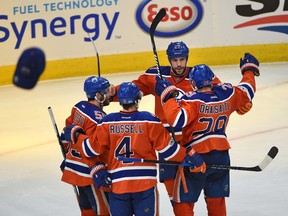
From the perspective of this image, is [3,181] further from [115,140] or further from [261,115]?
[261,115]

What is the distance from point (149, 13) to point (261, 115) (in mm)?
2404

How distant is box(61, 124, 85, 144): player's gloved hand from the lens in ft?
13.1

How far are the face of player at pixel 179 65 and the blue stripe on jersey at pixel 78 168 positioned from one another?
2.61ft

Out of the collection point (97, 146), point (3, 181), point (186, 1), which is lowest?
point (3, 181)

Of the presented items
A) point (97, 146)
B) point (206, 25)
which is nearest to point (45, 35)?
point (206, 25)

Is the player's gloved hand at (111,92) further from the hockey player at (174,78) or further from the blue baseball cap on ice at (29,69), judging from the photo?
the blue baseball cap on ice at (29,69)

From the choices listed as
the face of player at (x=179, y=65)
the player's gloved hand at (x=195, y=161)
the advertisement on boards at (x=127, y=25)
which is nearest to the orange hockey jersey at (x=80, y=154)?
the player's gloved hand at (x=195, y=161)

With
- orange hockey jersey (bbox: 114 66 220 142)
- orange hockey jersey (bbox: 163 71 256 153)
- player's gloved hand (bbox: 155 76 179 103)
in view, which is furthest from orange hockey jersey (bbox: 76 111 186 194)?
orange hockey jersey (bbox: 114 66 220 142)

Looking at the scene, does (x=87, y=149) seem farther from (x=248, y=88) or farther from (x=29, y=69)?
(x=248, y=88)

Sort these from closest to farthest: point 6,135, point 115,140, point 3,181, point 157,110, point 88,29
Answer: point 115,140, point 157,110, point 3,181, point 6,135, point 88,29

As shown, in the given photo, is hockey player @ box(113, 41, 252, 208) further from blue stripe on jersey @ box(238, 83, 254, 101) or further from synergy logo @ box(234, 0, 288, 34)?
synergy logo @ box(234, 0, 288, 34)

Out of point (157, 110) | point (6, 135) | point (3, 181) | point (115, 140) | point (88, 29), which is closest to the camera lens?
point (115, 140)

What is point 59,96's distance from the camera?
836 centimetres

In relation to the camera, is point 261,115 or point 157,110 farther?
point 261,115
